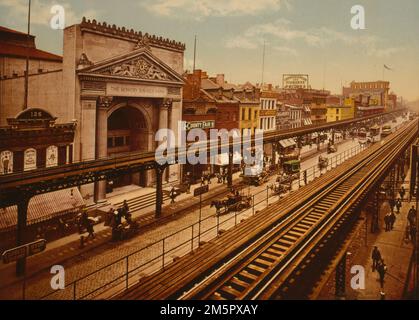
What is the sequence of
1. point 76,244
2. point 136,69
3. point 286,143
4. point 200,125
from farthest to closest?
1. point 286,143
2. point 200,125
3. point 136,69
4. point 76,244

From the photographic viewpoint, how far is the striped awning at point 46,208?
52.0ft

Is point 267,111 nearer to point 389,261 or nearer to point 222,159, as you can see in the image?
point 222,159

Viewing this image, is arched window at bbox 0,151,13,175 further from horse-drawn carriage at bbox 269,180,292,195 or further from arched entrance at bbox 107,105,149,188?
→ horse-drawn carriage at bbox 269,180,292,195

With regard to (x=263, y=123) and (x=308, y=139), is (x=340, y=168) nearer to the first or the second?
(x=263, y=123)

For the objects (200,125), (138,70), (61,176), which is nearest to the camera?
(61,176)

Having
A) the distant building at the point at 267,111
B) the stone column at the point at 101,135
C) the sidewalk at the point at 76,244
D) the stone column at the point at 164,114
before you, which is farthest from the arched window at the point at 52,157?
the distant building at the point at 267,111

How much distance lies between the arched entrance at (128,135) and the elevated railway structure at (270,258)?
14.4 metres

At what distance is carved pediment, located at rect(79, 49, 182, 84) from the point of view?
75.2 feet

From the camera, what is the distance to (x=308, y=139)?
195 feet

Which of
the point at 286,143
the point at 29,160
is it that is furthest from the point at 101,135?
the point at 286,143

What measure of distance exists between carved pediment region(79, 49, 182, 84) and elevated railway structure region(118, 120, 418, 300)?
49.4 feet

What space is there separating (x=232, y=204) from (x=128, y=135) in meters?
12.6

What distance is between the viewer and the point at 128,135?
2936 centimetres

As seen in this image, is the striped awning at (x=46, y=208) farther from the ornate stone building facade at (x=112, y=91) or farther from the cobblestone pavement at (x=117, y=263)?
the ornate stone building facade at (x=112, y=91)
